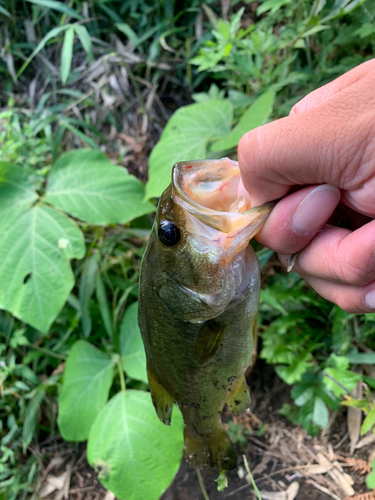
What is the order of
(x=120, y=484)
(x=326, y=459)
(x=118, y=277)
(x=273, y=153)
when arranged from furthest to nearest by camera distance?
1. (x=118, y=277)
2. (x=326, y=459)
3. (x=120, y=484)
4. (x=273, y=153)

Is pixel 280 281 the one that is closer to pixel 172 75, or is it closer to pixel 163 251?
pixel 163 251

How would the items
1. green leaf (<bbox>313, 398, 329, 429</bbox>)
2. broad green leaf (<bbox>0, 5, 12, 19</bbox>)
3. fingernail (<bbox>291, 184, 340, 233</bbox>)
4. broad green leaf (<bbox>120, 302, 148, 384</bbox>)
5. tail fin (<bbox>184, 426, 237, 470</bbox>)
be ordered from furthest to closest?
broad green leaf (<bbox>0, 5, 12, 19</bbox>) → broad green leaf (<bbox>120, 302, 148, 384</bbox>) → green leaf (<bbox>313, 398, 329, 429</bbox>) → tail fin (<bbox>184, 426, 237, 470</bbox>) → fingernail (<bbox>291, 184, 340, 233</bbox>)

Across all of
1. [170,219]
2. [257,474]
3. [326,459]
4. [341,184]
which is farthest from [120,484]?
[341,184]

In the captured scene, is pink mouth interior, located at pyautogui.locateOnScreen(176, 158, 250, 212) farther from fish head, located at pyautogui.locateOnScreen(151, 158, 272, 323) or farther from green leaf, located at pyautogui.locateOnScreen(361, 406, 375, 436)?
green leaf, located at pyautogui.locateOnScreen(361, 406, 375, 436)

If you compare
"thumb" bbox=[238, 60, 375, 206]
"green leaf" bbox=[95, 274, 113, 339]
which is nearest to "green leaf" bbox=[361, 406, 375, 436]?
"thumb" bbox=[238, 60, 375, 206]

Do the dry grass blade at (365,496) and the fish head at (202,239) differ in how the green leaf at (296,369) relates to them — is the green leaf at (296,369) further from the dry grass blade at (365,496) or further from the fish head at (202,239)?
the fish head at (202,239)

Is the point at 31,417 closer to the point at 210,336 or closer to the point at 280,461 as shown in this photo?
the point at 280,461

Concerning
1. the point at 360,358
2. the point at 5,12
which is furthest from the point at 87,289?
the point at 5,12
